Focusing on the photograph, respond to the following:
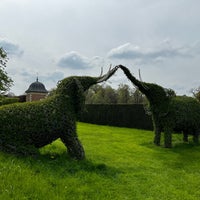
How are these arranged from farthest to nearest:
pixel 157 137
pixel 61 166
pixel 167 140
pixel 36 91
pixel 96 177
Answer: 1. pixel 36 91
2. pixel 157 137
3. pixel 167 140
4. pixel 61 166
5. pixel 96 177

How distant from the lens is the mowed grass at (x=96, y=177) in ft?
19.7

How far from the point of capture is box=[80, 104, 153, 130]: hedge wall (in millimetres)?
23875

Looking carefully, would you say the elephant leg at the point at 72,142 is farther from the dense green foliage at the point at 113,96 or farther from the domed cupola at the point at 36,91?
the domed cupola at the point at 36,91

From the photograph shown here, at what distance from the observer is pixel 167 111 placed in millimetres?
13648

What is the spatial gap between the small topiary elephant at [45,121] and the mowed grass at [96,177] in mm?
395

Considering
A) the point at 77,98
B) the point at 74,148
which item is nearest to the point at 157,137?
the point at 77,98

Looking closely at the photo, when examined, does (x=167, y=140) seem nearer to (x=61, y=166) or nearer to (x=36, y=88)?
(x=61, y=166)

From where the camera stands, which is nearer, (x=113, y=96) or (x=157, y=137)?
(x=157, y=137)

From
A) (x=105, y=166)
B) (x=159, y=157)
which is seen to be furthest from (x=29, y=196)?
(x=159, y=157)

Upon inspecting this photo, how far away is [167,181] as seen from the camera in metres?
7.85

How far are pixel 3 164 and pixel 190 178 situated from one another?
16.2 ft

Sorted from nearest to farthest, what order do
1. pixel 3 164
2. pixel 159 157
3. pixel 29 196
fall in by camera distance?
1. pixel 29 196
2. pixel 3 164
3. pixel 159 157

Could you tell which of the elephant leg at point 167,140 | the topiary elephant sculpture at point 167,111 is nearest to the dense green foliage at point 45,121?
the topiary elephant sculpture at point 167,111

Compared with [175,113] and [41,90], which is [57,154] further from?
[41,90]
